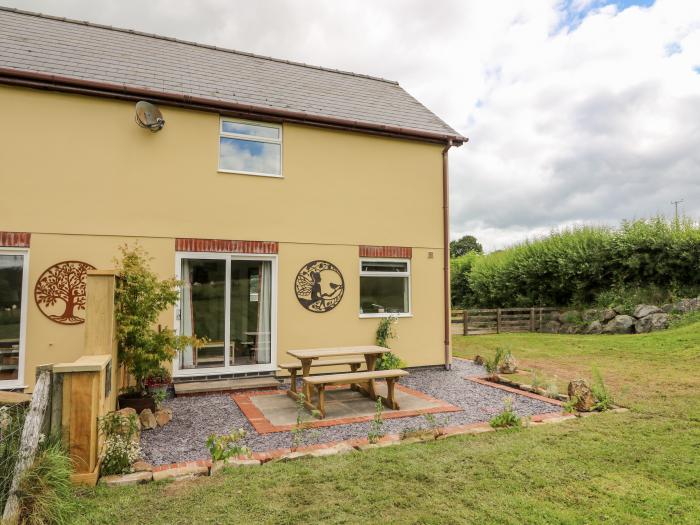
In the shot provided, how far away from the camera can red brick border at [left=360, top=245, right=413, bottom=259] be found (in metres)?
9.94

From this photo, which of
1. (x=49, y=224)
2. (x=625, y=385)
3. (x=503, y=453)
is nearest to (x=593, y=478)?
(x=503, y=453)

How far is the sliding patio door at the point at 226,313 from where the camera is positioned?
8.49 meters

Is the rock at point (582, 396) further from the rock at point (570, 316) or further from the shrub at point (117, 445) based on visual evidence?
the rock at point (570, 316)

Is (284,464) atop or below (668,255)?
below

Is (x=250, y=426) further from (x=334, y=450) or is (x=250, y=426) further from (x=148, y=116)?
(x=148, y=116)

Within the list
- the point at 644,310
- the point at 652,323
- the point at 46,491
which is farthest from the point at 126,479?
the point at 644,310

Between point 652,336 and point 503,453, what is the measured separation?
11.7m

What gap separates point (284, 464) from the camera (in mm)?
4508

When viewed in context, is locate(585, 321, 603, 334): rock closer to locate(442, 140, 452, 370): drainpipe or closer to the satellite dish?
locate(442, 140, 452, 370): drainpipe

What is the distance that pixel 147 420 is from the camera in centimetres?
589

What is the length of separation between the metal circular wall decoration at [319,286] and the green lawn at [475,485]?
4752mm

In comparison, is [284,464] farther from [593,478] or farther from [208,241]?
[208,241]

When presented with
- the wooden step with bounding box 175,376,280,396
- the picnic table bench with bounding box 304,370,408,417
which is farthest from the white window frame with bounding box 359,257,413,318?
the picnic table bench with bounding box 304,370,408,417

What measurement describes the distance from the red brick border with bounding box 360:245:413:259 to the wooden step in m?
3.37
